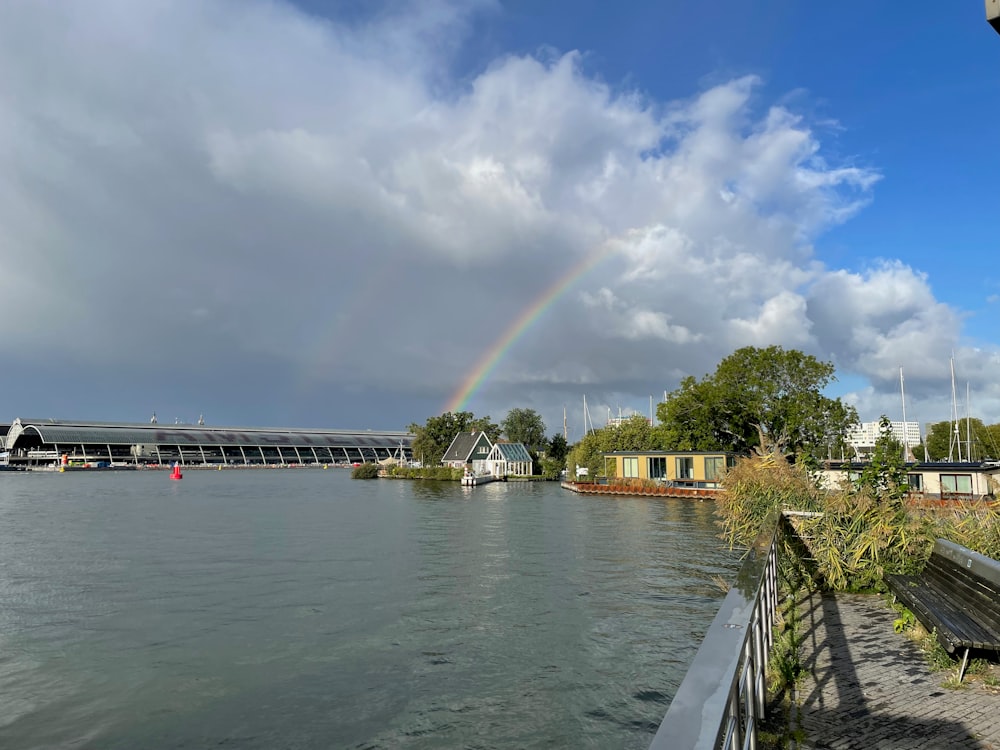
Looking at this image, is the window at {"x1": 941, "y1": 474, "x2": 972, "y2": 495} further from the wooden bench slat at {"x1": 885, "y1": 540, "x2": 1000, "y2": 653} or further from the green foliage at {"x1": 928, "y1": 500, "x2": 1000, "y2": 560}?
the wooden bench slat at {"x1": 885, "y1": 540, "x2": 1000, "y2": 653}

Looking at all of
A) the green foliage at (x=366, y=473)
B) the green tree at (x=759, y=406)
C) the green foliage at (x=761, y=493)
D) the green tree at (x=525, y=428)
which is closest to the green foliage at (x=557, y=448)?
the green tree at (x=525, y=428)

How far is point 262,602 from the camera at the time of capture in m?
17.6

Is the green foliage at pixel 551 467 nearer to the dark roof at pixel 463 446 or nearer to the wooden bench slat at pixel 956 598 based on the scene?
the dark roof at pixel 463 446

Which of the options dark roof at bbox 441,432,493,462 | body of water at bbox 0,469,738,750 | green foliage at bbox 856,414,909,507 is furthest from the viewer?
dark roof at bbox 441,432,493,462

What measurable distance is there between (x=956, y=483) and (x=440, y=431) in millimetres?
85253

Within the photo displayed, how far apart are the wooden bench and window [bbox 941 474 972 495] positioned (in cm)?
3553

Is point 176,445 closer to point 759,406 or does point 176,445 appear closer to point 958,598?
point 759,406

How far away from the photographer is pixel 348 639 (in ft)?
46.1

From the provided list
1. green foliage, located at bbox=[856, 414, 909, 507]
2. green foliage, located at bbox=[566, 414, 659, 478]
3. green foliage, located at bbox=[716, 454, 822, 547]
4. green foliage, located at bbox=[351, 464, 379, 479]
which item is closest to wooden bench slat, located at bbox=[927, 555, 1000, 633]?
green foliage, located at bbox=[856, 414, 909, 507]

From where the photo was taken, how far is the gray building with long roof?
498 ft

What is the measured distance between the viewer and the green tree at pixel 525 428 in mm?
121062

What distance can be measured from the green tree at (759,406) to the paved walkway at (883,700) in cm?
5093

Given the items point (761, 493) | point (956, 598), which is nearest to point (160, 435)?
point (761, 493)

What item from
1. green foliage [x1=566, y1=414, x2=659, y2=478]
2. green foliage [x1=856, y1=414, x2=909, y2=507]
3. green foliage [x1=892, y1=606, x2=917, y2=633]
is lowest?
green foliage [x1=892, y1=606, x2=917, y2=633]
